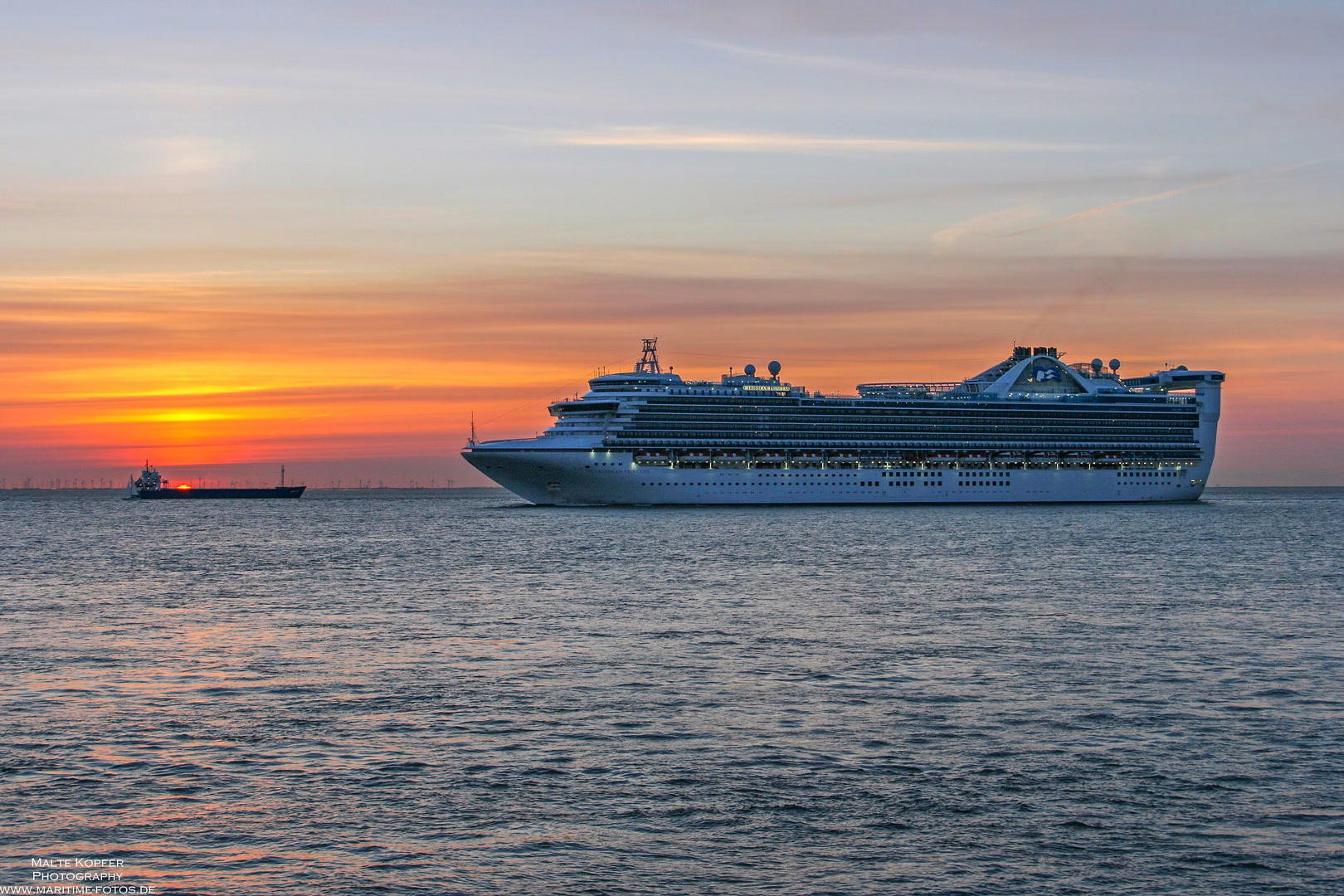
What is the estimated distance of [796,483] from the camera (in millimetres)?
138375

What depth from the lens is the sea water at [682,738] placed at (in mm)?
16219

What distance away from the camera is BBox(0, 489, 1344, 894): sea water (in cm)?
1622

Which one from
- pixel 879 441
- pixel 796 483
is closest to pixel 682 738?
pixel 796 483

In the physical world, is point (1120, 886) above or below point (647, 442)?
below

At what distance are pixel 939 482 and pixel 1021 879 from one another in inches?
5281

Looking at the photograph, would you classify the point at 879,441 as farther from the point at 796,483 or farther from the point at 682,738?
the point at 682,738

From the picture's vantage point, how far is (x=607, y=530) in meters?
97.6

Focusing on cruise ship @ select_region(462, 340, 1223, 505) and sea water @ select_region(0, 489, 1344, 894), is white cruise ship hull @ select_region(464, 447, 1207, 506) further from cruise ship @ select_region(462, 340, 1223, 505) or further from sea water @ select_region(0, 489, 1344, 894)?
sea water @ select_region(0, 489, 1344, 894)

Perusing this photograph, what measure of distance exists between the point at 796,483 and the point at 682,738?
116354mm

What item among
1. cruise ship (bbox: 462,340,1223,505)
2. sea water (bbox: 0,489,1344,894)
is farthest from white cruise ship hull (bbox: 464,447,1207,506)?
sea water (bbox: 0,489,1344,894)

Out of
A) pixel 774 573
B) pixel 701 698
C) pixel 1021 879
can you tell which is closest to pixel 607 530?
pixel 774 573

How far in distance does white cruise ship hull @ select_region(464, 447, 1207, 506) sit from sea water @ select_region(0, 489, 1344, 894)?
7388cm

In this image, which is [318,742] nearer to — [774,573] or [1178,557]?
[774,573]

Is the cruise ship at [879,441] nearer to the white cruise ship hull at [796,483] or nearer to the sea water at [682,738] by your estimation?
the white cruise ship hull at [796,483]
